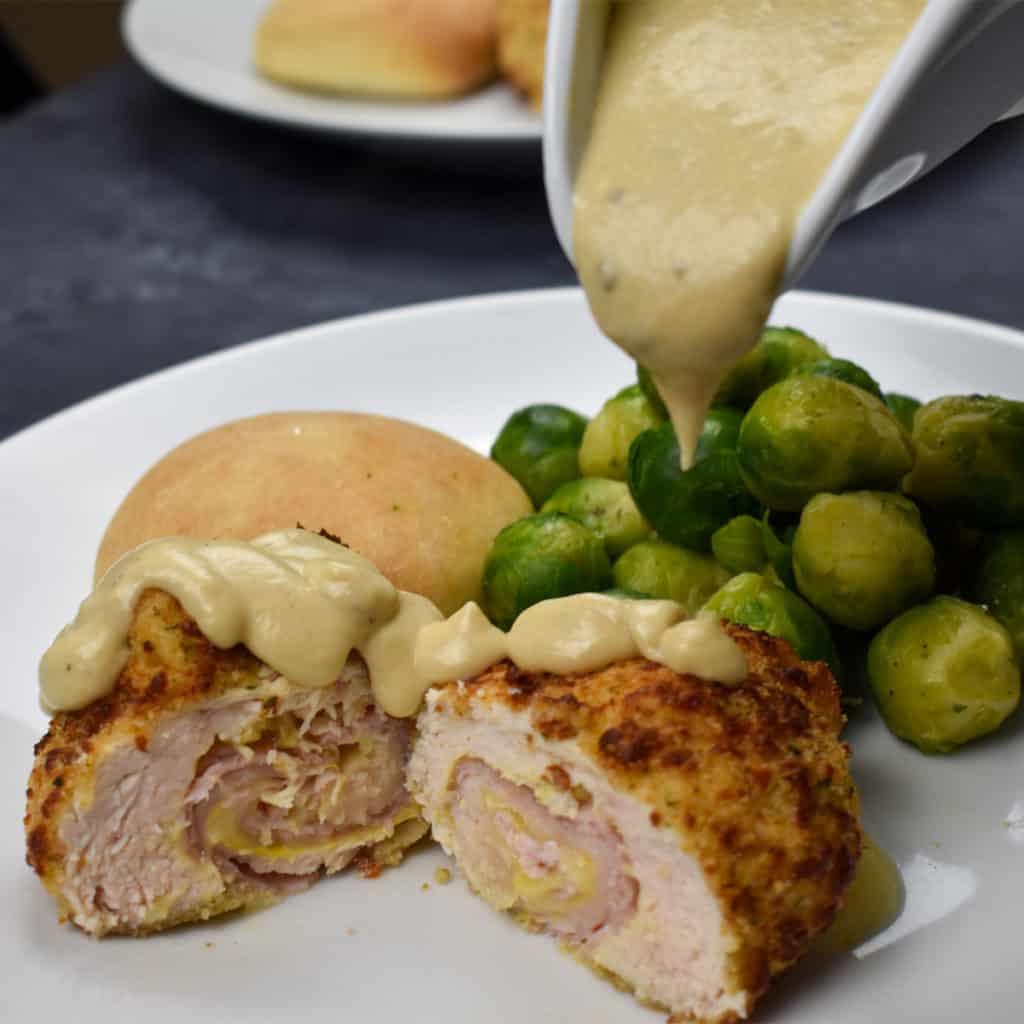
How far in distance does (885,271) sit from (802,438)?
2857 mm

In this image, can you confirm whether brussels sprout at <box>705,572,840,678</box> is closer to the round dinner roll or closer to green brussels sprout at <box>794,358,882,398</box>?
green brussels sprout at <box>794,358,882,398</box>

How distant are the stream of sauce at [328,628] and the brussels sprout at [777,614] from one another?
0.36 metres

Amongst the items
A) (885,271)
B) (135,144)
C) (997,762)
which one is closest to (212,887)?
(997,762)

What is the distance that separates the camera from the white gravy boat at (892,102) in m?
1.65

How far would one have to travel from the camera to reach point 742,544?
9.12ft

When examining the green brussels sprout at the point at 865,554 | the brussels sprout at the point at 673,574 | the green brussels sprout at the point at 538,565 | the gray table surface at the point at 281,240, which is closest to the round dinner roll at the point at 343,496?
the green brussels sprout at the point at 538,565

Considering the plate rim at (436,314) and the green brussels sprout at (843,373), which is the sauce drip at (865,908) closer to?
the green brussels sprout at (843,373)

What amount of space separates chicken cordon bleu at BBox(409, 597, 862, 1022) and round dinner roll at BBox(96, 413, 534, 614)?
1.68 feet

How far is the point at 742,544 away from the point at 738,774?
31.2 inches

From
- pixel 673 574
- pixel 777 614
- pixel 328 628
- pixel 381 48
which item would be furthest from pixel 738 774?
pixel 381 48

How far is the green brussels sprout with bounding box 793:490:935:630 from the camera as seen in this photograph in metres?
2.52

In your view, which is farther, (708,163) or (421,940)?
(421,940)

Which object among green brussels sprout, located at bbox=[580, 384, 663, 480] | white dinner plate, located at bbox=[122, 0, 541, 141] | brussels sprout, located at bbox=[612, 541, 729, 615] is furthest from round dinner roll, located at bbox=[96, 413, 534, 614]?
white dinner plate, located at bbox=[122, 0, 541, 141]

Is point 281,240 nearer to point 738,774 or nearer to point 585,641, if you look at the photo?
point 585,641
